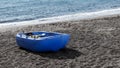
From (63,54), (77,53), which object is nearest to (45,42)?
(63,54)

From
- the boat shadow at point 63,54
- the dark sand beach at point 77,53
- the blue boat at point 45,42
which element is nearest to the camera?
the dark sand beach at point 77,53

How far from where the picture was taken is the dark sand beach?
1195 cm

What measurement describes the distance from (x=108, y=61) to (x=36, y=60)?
8.43 ft

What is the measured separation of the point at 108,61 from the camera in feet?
39.2

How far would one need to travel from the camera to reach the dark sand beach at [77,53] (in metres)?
11.9

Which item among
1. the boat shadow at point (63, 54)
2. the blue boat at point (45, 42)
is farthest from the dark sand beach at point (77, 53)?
the blue boat at point (45, 42)

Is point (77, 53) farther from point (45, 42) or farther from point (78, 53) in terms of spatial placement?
point (45, 42)

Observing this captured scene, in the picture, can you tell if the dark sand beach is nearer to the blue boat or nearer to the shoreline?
the shoreline

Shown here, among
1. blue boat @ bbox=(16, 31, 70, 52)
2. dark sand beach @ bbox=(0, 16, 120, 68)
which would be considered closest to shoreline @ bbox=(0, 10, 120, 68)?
dark sand beach @ bbox=(0, 16, 120, 68)

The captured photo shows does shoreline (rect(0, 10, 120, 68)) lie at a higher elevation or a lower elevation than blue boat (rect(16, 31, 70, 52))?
lower

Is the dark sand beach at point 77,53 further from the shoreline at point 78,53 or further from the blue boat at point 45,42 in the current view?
the blue boat at point 45,42

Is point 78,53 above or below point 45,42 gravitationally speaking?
below

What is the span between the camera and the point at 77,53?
44.0ft

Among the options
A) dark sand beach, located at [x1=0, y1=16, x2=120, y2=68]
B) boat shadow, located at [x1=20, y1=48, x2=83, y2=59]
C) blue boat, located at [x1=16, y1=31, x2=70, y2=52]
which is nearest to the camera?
dark sand beach, located at [x1=0, y1=16, x2=120, y2=68]
